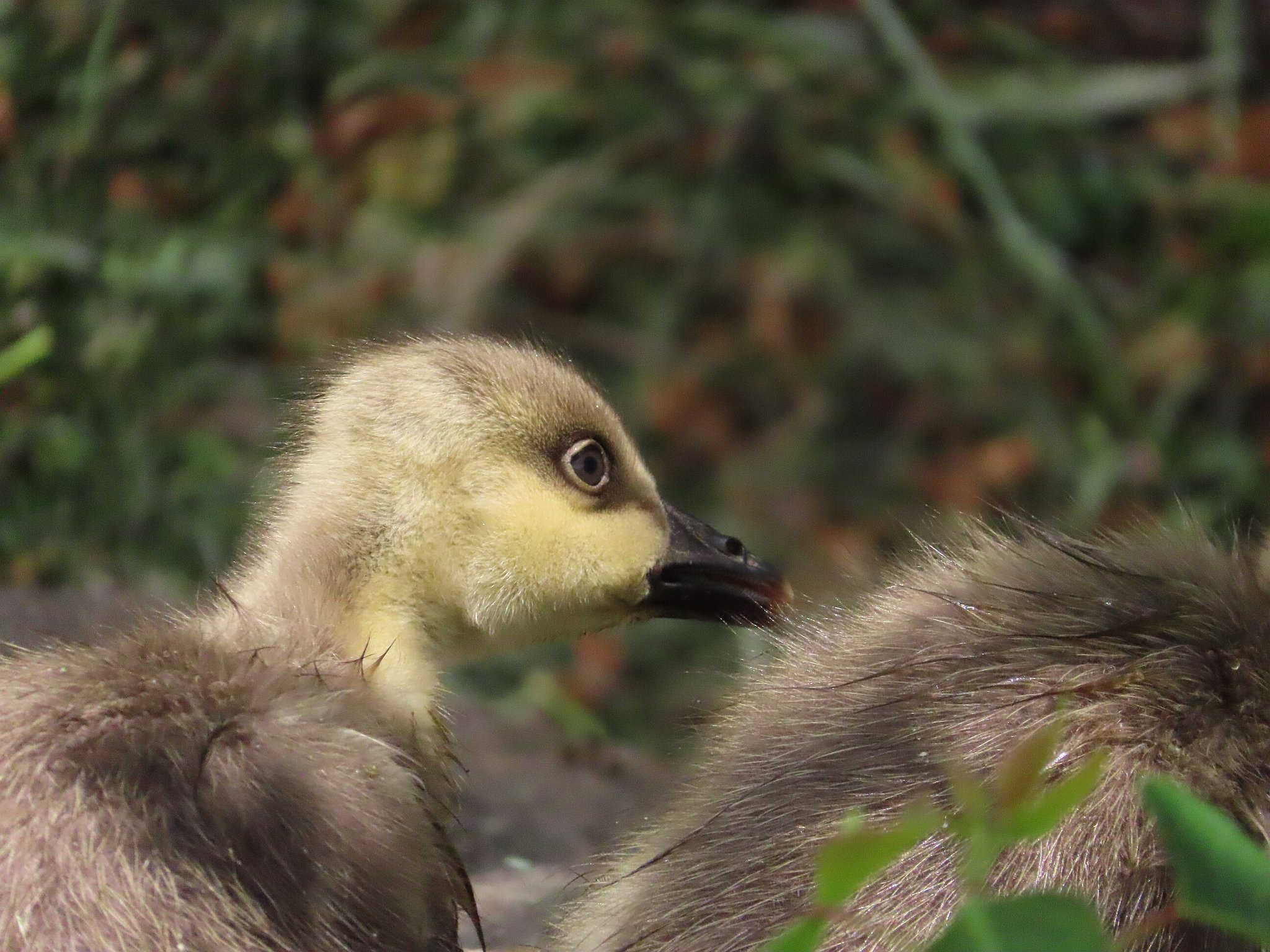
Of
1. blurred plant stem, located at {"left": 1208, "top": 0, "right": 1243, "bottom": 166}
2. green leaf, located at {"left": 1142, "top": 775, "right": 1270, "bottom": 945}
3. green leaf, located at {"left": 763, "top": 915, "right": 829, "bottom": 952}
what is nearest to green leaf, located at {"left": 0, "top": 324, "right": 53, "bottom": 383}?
green leaf, located at {"left": 763, "top": 915, "right": 829, "bottom": 952}

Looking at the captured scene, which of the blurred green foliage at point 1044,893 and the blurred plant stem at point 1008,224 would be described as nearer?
the blurred green foliage at point 1044,893

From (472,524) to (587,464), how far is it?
4.8 inches

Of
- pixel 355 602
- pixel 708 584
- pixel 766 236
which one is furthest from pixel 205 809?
pixel 766 236

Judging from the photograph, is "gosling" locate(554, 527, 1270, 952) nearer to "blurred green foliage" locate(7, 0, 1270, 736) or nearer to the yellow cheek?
the yellow cheek

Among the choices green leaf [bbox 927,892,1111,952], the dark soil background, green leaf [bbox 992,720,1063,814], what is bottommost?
the dark soil background

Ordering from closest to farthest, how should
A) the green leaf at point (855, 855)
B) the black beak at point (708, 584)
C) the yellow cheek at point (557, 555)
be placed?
1. the green leaf at point (855, 855)
2. the yellow cheek at point (557, 555)
3. the black beak at point (708, 584)

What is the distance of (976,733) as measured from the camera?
97cm

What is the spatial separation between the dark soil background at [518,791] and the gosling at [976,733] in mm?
191

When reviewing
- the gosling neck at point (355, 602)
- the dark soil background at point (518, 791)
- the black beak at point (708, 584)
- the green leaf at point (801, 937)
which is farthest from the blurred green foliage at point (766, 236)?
the green leaf at point (801, 937)

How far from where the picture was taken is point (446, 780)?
3.99ft

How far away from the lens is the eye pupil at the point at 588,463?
136cm

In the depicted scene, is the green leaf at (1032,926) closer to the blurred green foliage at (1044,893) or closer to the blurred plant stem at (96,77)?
the blurred green foliage at (1044,893)

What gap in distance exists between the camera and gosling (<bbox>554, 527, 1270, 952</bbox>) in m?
0.91

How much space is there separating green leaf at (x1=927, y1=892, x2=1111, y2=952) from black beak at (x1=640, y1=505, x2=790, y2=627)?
0.77 metres
